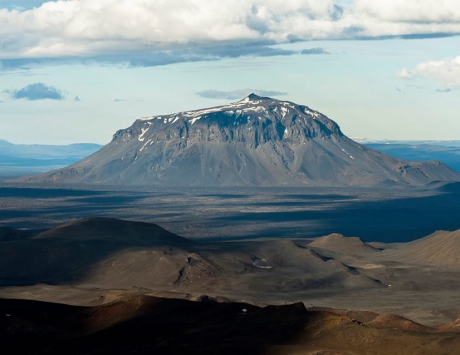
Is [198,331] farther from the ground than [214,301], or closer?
farther from the ground

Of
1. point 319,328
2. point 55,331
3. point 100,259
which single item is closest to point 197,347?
point 319,328

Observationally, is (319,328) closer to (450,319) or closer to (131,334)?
(131,334)

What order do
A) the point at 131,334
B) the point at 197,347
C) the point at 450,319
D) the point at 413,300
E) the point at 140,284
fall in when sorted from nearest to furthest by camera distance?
1. the point at 197,347
2. the point at 131,334
3. the point at 450,319
4. the point at 413,300
5. the point at 140,284

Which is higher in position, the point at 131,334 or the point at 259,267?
the point at 131,334

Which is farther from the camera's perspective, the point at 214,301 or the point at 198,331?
the point at 214,301

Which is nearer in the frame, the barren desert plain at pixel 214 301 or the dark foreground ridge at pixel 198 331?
the dark foreground ridge at pixel 198 331

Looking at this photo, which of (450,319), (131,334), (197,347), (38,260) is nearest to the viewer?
(197,347)

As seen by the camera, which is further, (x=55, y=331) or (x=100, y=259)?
(x=100, y=259)

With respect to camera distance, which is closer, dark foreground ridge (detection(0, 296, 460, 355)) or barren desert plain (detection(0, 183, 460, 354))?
dark foreground ridge (detection(0, 296, 460, 355))
